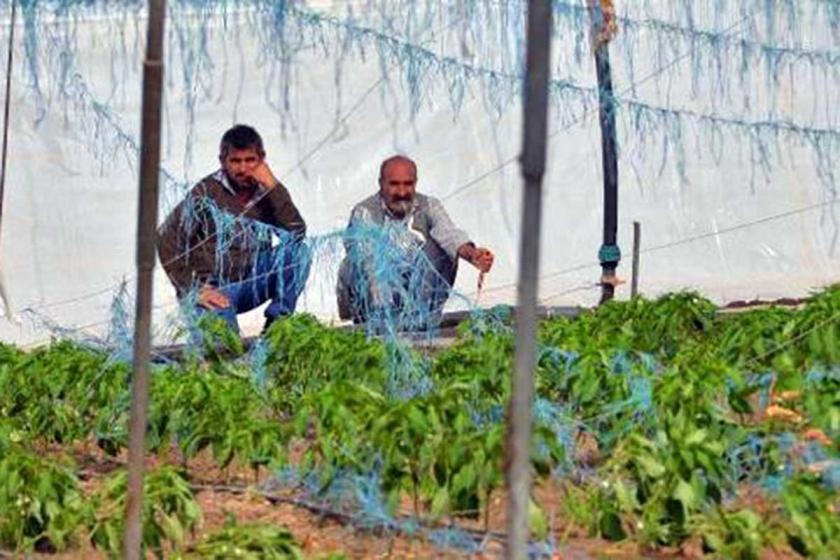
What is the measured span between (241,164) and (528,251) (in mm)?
6516

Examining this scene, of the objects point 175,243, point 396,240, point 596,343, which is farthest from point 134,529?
point 175,243

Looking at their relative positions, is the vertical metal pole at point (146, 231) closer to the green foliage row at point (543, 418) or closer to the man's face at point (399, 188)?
the green foliage row at point (543, 418)

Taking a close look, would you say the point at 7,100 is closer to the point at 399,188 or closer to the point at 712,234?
the point at 399,188

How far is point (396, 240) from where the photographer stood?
365 inches

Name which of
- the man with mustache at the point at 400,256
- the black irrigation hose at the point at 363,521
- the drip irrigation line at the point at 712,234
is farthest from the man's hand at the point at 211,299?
the drip irrigation line at the point at 712,234

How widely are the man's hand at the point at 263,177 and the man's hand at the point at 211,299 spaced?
87 centimetres

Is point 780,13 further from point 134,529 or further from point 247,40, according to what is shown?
point 134,529

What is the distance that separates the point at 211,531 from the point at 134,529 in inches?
43.3

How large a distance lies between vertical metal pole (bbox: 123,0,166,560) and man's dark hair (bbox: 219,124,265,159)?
526cm

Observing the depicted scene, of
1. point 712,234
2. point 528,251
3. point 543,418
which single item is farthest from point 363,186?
point 528,251

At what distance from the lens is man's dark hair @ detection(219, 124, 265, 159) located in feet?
34.6

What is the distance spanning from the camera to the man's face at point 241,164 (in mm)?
10555

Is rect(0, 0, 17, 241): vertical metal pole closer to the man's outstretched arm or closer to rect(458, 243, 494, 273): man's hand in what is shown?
the man's outstretched arm

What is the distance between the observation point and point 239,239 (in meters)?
10.0
